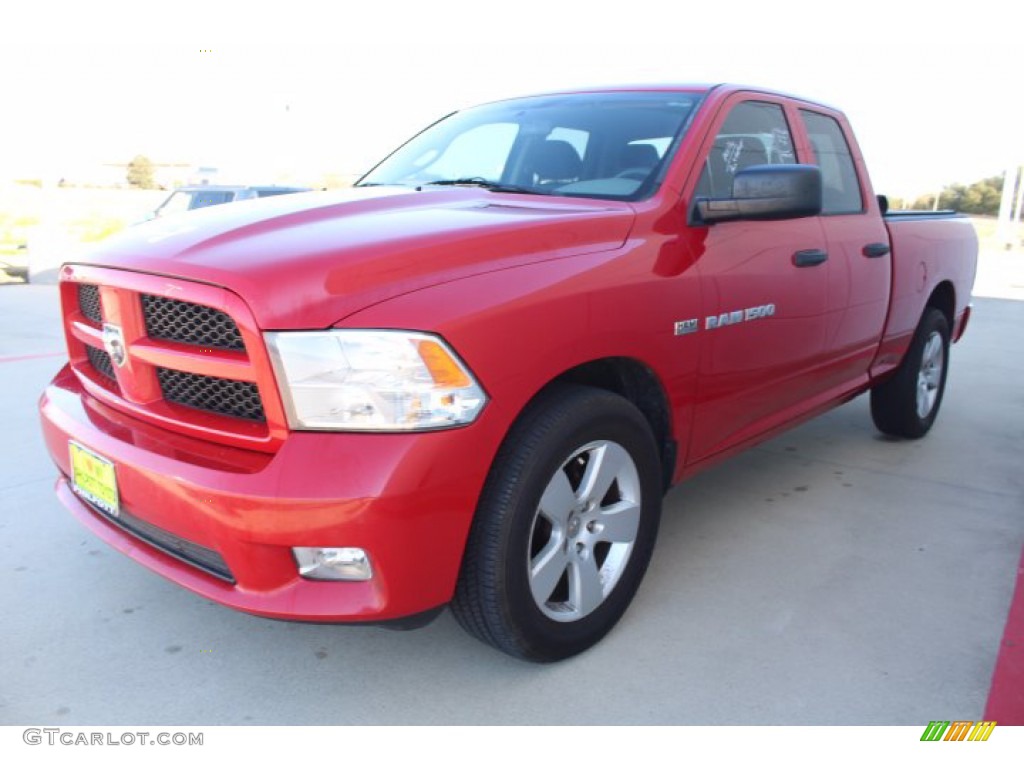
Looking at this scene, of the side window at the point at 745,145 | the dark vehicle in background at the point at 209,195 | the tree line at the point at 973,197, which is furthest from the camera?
the tree line at the point at 973,197

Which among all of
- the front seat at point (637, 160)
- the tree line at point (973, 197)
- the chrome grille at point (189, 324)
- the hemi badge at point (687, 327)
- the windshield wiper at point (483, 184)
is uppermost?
the front seat at point (637, 160)

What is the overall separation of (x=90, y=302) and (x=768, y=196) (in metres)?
2.18

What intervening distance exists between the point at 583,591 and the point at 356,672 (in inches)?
27.9

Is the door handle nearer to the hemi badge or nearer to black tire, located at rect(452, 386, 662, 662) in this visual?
the hemi badge

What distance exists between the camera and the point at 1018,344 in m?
8.39

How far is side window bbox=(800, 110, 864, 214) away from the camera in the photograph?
3.75 meters

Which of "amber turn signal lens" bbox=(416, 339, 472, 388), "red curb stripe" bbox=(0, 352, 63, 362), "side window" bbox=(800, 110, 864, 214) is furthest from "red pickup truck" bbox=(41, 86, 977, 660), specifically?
"red curb stripe" bbox=(0, 352, 63, 362)

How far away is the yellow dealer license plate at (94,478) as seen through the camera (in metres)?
2.25

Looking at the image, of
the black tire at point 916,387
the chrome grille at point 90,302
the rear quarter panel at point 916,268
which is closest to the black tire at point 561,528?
the chrome grille at point 90,302

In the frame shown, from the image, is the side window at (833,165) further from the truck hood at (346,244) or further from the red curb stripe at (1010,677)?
the red curb stripe at (1010,677)

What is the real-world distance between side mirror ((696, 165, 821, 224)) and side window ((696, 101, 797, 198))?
12 cm

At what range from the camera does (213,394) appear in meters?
2.17

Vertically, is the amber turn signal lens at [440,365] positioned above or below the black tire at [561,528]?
above

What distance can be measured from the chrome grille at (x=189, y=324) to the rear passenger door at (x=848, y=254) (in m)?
2.50
